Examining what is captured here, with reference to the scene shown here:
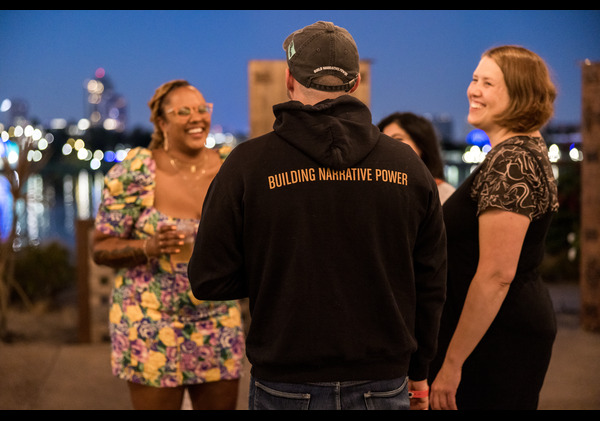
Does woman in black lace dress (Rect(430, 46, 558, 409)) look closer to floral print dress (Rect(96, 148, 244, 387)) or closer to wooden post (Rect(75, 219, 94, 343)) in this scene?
floral print dress (Rect(96, 148, 244, 387))

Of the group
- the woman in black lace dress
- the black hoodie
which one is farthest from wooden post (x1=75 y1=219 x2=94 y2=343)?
the black hoodie

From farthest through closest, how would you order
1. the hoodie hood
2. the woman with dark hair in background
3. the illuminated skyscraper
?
the illuminated skyscraper
the woman with dark hair in background
the hoodie hood

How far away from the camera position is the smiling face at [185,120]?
238 cm

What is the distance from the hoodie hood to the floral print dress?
3.47ft

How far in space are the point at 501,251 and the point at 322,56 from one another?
0.79 meters

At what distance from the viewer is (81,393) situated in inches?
164

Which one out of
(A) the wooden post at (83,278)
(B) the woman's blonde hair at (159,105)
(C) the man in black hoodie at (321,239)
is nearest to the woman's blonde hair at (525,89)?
(C) the man in black hoodie at (321,239)

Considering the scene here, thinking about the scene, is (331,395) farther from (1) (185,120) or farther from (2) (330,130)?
(1) (185,120)

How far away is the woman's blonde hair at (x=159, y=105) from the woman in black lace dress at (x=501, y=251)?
1124 millimetres

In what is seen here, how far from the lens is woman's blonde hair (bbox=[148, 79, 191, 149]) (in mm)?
2449

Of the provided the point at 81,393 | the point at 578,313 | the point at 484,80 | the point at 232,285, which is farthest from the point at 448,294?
the point at 578,313

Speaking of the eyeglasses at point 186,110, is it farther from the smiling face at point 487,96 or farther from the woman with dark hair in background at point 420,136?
the smiling face at point 487,96

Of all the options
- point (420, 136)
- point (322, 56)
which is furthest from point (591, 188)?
point (322, 56)

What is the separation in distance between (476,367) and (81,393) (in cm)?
304
